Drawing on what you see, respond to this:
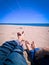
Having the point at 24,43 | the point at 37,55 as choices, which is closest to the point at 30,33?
the point at 24,43

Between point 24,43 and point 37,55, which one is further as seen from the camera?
point 24,43

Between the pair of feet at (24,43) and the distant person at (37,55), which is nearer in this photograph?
the distant person at (37,55)

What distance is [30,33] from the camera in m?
1.07

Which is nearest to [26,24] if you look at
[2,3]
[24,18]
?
[24,18]

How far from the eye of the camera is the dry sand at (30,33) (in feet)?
3.45

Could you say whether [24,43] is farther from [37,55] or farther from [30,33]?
[37,55]

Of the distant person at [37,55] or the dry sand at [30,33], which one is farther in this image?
the dry sand at [30,33]

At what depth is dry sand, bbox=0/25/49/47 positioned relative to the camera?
3.45 ft

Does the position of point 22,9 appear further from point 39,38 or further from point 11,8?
point 39,38

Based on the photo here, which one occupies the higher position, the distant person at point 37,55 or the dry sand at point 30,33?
the dry sand at point 30,33

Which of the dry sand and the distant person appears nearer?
the distant person

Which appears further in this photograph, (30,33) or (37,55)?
(30,33)

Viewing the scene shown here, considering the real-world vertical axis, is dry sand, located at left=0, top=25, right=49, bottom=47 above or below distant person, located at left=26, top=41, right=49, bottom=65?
above

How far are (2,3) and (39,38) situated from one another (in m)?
0.43
